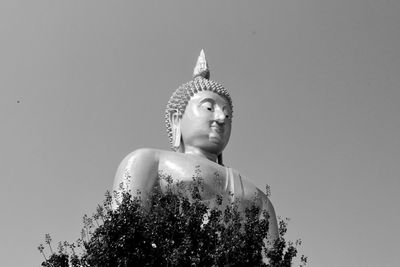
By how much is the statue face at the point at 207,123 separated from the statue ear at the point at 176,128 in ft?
0.36

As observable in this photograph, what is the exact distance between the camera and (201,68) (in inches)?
607

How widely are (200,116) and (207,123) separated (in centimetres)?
20

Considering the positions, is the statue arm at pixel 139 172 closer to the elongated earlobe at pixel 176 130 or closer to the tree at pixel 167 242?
the elongated earlobe at pixel 176 130

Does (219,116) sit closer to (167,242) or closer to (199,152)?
(199,152)

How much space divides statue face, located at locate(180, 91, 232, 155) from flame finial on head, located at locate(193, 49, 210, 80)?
89 centimetres

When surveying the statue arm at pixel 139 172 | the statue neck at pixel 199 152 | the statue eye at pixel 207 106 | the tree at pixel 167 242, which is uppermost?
the statue eye at pixel 207 106

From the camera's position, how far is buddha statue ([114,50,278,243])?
12977mm

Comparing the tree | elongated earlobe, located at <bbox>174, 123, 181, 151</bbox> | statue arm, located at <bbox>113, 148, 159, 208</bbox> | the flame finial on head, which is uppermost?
the flame finial on head

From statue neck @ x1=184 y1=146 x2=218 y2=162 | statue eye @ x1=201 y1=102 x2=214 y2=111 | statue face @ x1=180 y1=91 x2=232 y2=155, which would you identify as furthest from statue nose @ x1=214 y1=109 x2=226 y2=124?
statue neck @ x1=184 y1=146 x2=218 y2=162

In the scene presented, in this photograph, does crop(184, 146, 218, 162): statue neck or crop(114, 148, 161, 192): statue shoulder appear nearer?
crop(114, 148, 161, 192): statue shoulder

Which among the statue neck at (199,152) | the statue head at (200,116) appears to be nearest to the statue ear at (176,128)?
the statue head at (200,116)

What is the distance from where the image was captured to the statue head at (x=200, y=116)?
46.4 feet

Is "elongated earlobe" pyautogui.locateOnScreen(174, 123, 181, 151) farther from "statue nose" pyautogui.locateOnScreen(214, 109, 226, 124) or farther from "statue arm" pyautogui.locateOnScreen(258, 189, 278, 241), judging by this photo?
"statue arm" pyautogui.locateOnScreen(258, 189, 278, 241)

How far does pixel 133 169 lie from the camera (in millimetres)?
12812
